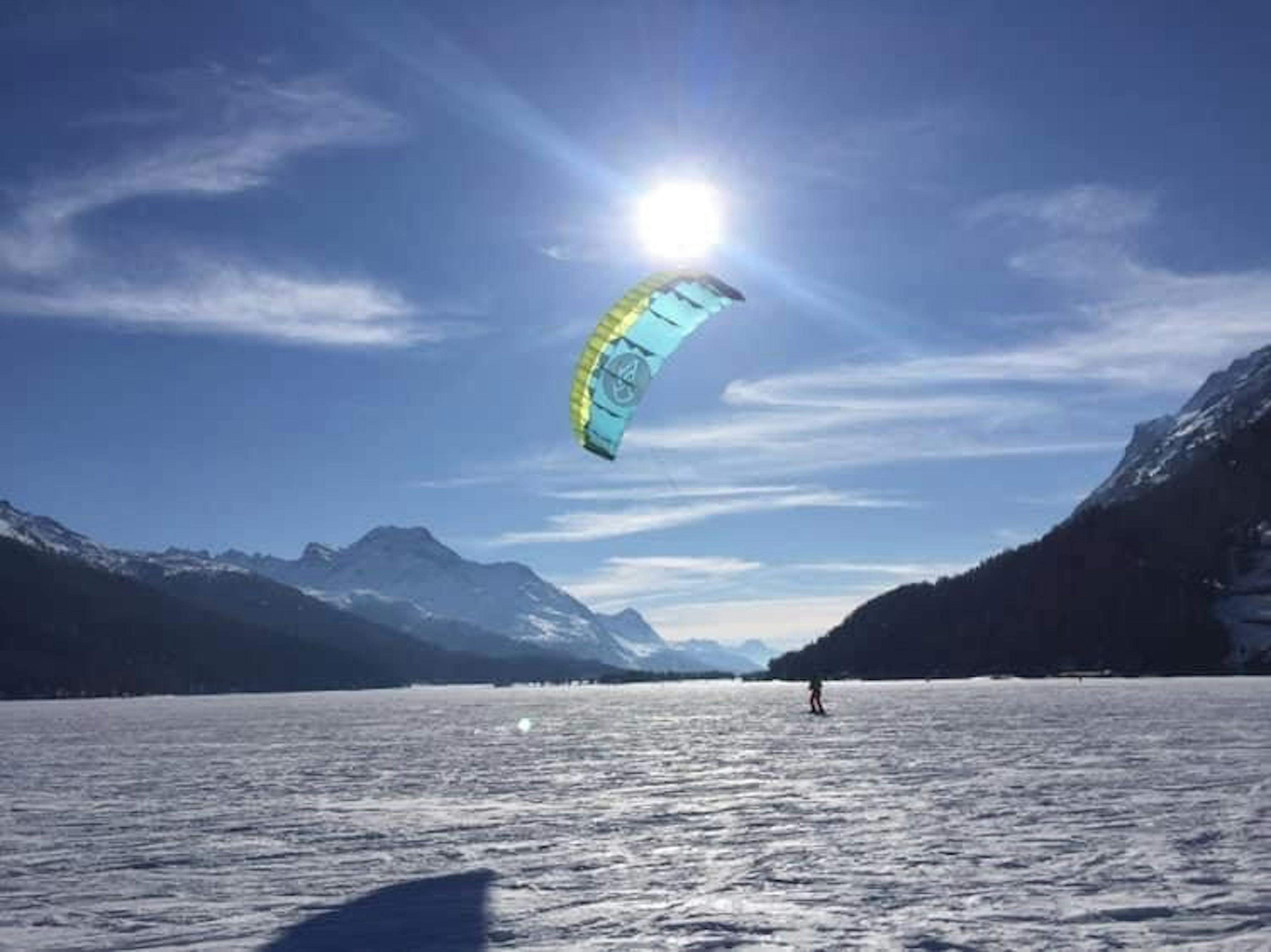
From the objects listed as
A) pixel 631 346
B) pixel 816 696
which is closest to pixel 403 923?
pixel 631 346

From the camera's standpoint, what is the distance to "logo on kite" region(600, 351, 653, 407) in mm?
30594

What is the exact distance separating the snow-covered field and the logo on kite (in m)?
10.0

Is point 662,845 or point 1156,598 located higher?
point 1156,598

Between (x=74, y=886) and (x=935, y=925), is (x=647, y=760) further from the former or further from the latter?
(x=935, y=925)

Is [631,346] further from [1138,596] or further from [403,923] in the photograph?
[1138,596]

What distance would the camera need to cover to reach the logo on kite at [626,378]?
1204 inches

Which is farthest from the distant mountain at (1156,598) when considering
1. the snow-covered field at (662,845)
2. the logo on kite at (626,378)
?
the logo on kite at (626,378)

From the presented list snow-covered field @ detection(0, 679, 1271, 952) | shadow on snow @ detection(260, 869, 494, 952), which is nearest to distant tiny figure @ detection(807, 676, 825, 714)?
snow-covered field @ detection(0, 679, 1271, 952)

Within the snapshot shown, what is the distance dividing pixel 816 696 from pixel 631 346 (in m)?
→ 41.0

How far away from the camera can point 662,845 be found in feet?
61.3

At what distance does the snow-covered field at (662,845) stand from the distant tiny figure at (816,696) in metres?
21.8

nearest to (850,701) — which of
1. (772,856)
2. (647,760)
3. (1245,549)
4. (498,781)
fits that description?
(647,760)

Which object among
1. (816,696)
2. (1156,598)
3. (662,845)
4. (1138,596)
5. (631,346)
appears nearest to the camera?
(662,845)

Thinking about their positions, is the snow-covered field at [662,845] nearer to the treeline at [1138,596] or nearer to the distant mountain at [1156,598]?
the distant mountain at [1156,598]
